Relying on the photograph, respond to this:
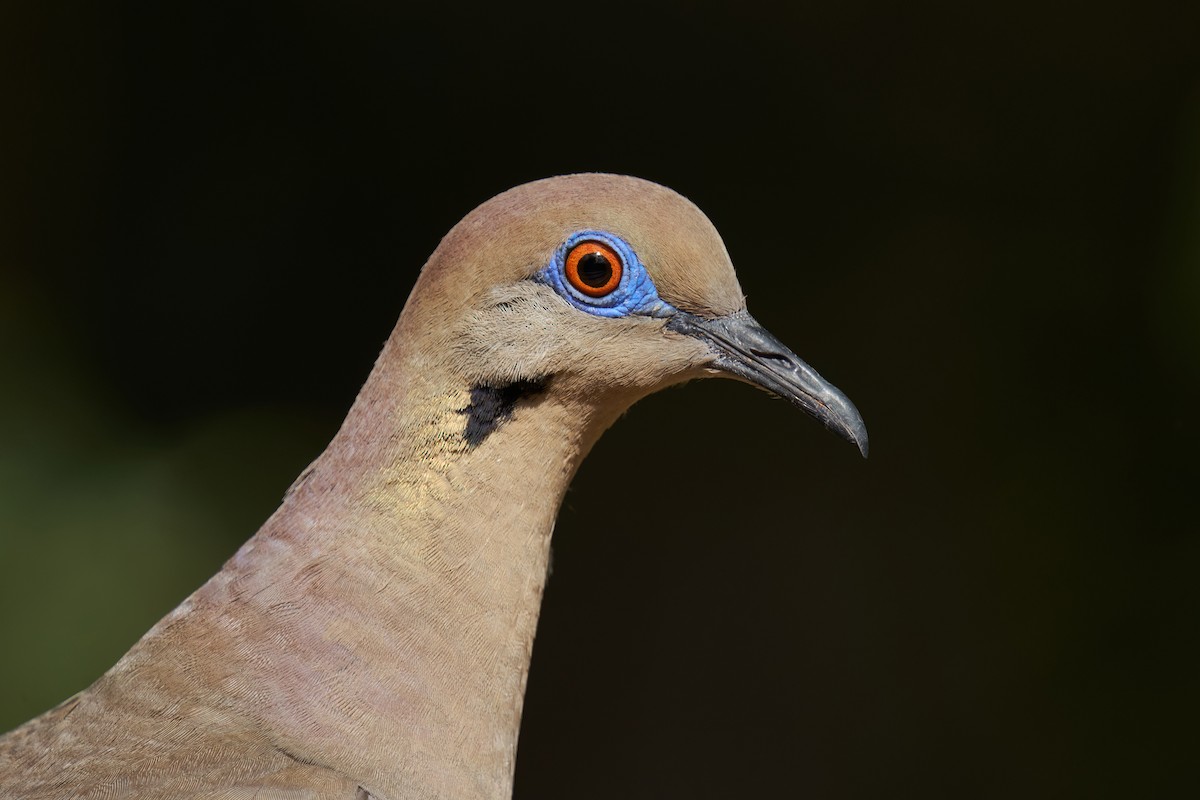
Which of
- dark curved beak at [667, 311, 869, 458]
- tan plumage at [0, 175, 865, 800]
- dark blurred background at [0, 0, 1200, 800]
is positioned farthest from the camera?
dark blurred background at [0, 0, 1200, 800]

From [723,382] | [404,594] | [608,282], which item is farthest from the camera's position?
[723,382]

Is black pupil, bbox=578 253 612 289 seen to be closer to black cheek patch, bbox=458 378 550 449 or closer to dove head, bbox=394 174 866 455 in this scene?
dove head, bbox=394 174 866 455

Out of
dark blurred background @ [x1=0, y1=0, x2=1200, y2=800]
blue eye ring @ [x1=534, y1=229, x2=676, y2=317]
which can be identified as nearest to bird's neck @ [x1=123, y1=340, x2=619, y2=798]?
blue eye ring @ [x1=534, y1=229, x2=676, y2=317]

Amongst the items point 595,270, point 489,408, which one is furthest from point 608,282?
point 489,408

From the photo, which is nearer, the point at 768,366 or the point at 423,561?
the point at 423,561

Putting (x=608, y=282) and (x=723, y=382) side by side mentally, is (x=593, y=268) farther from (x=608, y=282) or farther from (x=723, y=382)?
(x=723, y=382)

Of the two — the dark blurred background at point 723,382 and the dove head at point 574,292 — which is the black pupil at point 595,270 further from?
the dark blurred background at point 723,382
